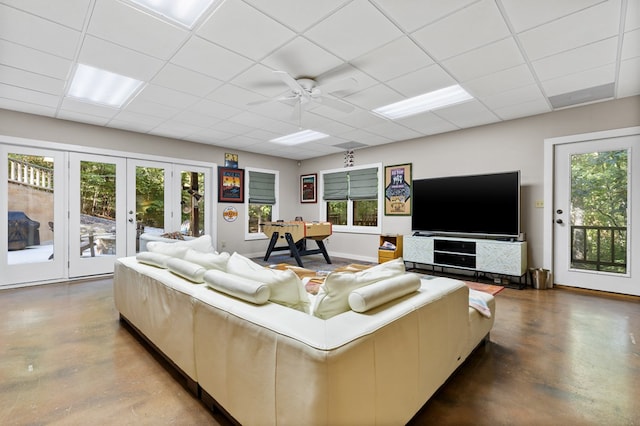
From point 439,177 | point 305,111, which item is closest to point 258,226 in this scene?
point 305,111

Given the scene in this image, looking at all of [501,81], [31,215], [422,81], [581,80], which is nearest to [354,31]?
[422,81]

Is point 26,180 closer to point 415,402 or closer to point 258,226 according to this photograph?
point 258,226

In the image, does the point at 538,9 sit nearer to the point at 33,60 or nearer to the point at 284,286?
the point at 284,286

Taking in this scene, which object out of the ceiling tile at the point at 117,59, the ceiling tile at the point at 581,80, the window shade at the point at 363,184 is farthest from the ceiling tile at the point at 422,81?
the window shade at the point at 363,184

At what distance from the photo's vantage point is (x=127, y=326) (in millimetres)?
2861

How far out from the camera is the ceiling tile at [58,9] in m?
2.12

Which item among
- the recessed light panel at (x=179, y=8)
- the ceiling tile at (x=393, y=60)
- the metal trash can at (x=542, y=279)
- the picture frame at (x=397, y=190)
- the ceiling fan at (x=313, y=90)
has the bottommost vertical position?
the metal trash can at (x=542, y=279)

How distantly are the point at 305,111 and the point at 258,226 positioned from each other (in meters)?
3.78

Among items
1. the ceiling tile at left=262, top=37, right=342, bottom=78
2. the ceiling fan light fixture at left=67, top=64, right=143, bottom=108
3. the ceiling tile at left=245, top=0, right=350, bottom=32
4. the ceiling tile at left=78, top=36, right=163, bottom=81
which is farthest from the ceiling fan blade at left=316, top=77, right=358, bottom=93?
the ceiling fan light fixture at left=67, top=64, right=143, bottom=108

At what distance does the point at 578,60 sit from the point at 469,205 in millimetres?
2404

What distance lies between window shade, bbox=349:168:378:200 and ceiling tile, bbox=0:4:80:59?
5.12m

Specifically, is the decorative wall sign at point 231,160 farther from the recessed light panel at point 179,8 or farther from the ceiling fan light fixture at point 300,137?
the recessed light panel at point 179,8

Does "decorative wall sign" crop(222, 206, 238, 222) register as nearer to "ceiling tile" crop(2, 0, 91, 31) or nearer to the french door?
"ceiling tile" crop(2, 0, 91, 31)

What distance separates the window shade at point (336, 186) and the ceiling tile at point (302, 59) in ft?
13.0
